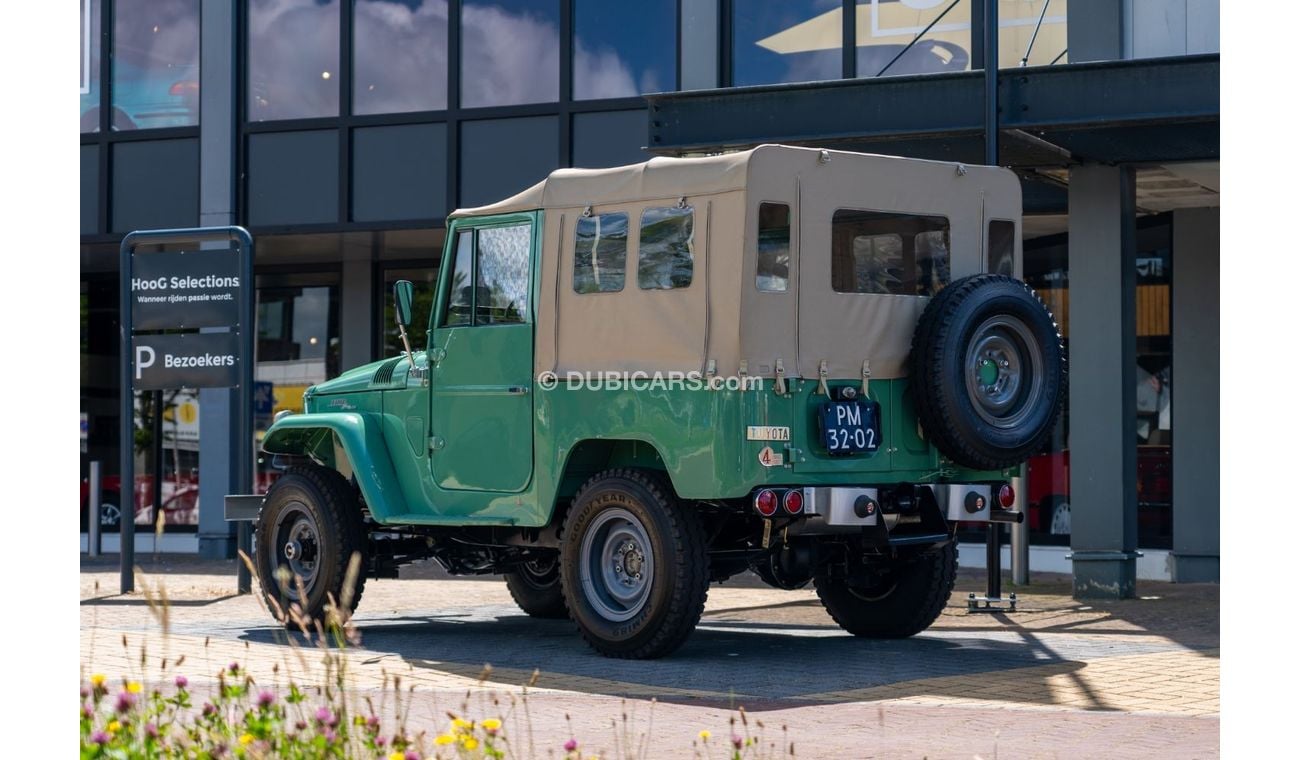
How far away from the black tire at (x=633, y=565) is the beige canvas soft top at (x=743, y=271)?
683mm

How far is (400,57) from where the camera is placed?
61.6 ft

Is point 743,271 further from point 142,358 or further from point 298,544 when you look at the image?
point 142,358

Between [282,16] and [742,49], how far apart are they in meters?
5.35

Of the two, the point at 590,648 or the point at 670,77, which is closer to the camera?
the point at 590,648

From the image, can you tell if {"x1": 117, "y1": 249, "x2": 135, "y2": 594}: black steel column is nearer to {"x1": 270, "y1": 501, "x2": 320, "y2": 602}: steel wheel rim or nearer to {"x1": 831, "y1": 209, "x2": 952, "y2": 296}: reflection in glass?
{"x1": 270, "y1": 501, "x2": 320, "y2": 602}: steel wheel rim

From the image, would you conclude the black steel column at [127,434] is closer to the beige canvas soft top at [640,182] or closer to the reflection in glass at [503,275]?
the reflection in glass at [503,275]

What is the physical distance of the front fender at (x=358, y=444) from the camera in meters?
10.8

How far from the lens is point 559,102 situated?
1794cm

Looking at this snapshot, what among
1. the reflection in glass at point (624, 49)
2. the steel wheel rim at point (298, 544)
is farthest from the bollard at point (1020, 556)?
the steel wheel rim at point (298, 544)

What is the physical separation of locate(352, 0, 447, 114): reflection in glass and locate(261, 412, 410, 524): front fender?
7.44 meters

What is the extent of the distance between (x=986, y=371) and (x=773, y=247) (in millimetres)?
1379

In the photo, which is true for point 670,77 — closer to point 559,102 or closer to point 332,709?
point 559,102

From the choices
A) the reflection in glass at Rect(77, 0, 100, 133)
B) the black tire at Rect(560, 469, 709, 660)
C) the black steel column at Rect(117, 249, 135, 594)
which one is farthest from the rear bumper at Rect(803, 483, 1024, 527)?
the reflection in glass at Rect(77, 0, 100, 133)
